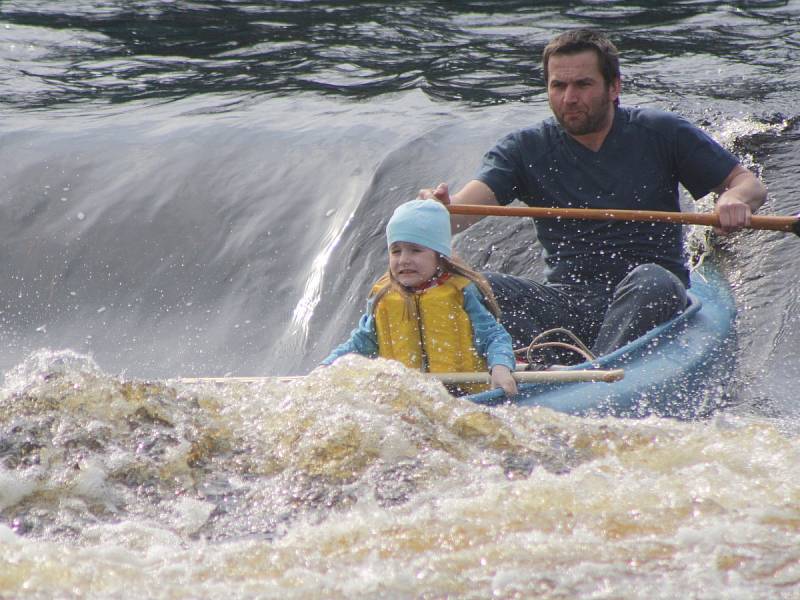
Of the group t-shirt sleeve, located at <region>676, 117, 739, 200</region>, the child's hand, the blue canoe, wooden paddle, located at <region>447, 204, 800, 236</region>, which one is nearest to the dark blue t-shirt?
t-shirt sleeve, located at <region>676, 117, 739, 200</region>

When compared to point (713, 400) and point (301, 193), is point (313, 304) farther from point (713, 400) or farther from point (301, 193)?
point (713, 400)

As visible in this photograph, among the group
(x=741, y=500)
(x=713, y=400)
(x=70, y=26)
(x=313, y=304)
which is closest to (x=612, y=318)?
(x=713, y=400)

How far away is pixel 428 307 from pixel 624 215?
0.98m

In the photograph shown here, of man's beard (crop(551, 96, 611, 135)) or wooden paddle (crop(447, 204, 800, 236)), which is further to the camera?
man's beard (crop(551, 96, 611, 135))

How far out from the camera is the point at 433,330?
4172 millimetres

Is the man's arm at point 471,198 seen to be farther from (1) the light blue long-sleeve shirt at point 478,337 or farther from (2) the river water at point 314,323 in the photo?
(2) the river water at point 314,323

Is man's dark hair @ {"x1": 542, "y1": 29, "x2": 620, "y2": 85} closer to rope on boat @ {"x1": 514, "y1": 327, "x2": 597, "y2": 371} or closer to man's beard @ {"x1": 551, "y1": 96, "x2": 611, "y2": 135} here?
man's beard @ {"x1": 551, "y1": 96, "x2": 611, "y2": 135}

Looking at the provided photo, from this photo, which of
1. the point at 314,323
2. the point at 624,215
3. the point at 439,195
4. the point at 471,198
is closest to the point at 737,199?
the point at 624,215

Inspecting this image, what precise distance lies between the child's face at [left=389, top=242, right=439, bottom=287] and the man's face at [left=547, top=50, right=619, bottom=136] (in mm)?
1003

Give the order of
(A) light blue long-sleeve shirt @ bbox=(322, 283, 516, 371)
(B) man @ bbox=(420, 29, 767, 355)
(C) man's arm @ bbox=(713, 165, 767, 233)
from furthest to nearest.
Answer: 1. (B) man @ bbox=(420, 29, 767, 355)
2. (C) man's arm @ bbox=(713, 165, 767, 233)
3. (A) light blue long-sleeve shirt @ bbox=(322, 283, 516, 371)

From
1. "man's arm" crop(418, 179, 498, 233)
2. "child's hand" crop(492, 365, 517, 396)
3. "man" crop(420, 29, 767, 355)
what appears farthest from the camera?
"man's arm" crop(418, 179, 498, 233)

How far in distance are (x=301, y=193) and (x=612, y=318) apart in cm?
328

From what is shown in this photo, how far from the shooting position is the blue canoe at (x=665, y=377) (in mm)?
4078

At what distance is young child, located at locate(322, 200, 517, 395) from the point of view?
4121mm
